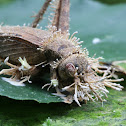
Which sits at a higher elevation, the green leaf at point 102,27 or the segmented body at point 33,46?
the green leaf at point 102,27

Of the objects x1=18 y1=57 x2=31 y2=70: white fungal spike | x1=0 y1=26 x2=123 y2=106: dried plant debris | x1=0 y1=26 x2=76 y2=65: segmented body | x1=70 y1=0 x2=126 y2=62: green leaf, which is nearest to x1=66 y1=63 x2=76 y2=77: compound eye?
x1=0 y1=26 x2=123 y2=106: dried plant debris

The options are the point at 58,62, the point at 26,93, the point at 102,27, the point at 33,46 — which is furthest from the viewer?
the point at 102,27

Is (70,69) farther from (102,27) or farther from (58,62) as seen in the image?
(102,27)

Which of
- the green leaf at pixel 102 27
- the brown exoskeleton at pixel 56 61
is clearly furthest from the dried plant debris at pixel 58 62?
the green leaf at pixel 102 27

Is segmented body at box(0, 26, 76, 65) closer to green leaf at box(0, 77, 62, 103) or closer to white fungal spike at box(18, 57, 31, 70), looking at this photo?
white fungal spike at box(18, 57, 31, 70)

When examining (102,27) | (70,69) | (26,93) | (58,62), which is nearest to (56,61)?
(58,62)

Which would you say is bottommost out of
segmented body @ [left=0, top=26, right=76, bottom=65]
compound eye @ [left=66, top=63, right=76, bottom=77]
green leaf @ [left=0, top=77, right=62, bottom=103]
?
green leaf @ [left=0, top=77, right=62, bottom=103]

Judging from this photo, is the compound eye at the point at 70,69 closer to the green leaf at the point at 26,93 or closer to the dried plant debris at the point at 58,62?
the dried plant debris at the point at 58,62
